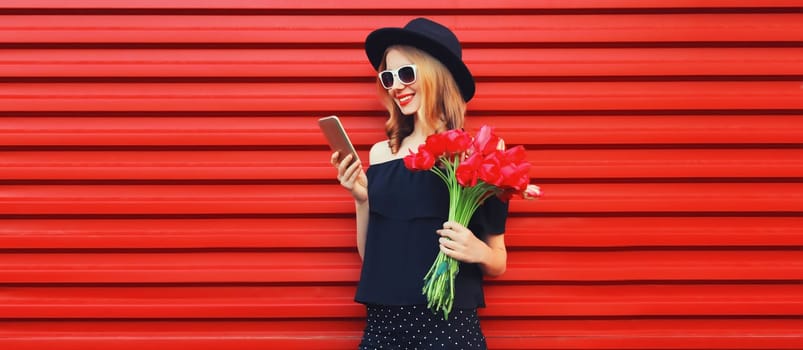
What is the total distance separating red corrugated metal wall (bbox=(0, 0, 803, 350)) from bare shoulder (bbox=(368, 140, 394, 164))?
260 millimetres

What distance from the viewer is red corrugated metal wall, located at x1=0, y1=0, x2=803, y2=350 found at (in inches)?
109

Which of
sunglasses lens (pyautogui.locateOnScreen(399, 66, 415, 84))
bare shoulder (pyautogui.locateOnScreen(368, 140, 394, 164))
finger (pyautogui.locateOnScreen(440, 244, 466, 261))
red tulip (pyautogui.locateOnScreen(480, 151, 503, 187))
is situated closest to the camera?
red tulip (pyautogui.locateOnScreen(480, 151, 503, 187))

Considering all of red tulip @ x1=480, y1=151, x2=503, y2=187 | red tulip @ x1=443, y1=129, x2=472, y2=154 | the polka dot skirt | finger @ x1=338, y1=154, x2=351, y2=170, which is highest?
red tulip @ x1=443, y1=129, x2=472, y2=154

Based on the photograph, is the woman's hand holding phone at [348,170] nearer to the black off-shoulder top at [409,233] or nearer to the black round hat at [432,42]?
the black off-shoulder top at [409,233]

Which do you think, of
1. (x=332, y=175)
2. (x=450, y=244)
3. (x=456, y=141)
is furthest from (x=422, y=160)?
(x=332, y=175)

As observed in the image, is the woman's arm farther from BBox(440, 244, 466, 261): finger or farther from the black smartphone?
BBox(440, 244, 466, 261): finger

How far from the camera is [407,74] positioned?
224 cm

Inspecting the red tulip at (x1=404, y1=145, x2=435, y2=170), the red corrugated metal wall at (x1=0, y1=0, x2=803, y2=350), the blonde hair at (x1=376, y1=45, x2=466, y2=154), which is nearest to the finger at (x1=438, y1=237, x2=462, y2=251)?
the red tulip at (x1=404, y1=145, x2=435, y2=170)

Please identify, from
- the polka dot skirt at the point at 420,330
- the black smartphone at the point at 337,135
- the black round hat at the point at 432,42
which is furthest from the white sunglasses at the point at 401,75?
the polka dot skirt at the point at 420,330

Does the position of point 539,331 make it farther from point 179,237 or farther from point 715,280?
point 179,237

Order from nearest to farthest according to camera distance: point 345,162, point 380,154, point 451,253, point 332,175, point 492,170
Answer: point 492,170
point 451,253
point 345,162
point 380,154
point 332,175

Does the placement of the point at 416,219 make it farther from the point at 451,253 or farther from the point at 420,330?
the point at 420,330

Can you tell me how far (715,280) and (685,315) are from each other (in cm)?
23

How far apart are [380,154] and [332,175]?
389 millimetres
